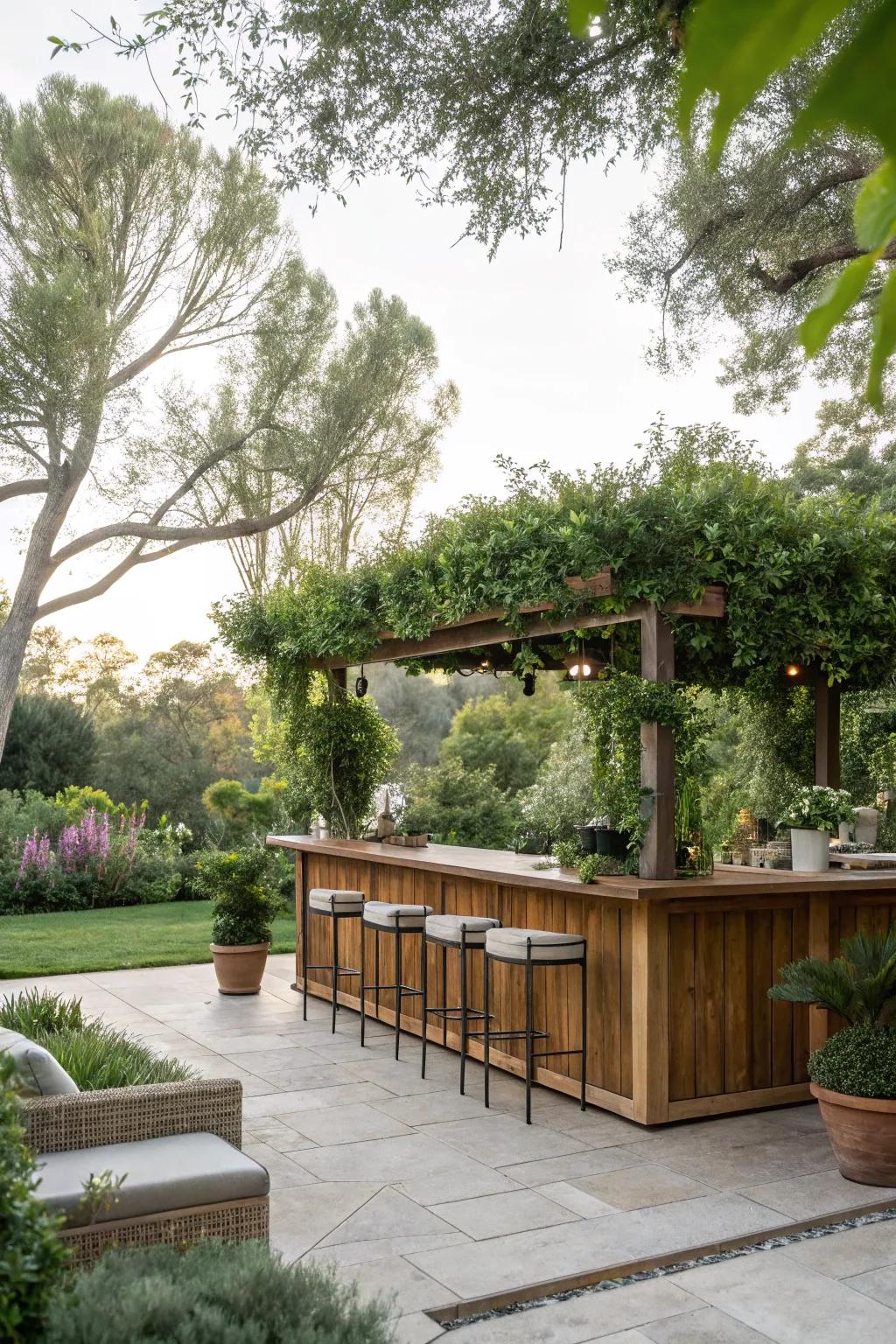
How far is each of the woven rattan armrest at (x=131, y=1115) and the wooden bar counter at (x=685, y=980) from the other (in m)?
2.19

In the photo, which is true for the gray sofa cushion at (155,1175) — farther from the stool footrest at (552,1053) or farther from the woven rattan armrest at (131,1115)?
the stool footrest at (552,1053)

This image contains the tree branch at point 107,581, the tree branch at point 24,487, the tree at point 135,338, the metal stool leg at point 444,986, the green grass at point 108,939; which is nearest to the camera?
the metal stool leg at point 444,986

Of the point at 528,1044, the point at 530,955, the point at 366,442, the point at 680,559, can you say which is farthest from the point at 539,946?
the point at 366,442

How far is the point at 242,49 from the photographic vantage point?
21.2 ft

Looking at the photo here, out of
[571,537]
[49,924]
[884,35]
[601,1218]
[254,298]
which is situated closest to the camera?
[884,35]

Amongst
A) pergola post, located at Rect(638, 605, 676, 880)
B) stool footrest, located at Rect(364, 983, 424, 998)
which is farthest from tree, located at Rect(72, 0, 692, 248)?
stool footrest, located at Rect(364, 983, 424, 998)

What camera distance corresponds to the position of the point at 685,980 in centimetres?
534

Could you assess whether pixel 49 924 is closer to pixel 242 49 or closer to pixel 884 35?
pixel 242 49

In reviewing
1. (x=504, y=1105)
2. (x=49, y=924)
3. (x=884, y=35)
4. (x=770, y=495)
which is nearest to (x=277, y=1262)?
(x=884, y=35)

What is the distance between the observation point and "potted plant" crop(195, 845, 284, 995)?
8.18 meters

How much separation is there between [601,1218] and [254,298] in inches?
482

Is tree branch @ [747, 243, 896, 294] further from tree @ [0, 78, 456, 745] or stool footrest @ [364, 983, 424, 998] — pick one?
tree @ [0, 78, 456, 745]

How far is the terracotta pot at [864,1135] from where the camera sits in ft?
14.3

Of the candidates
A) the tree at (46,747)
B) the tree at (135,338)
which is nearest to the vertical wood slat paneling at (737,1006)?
the tree at (135,338)
